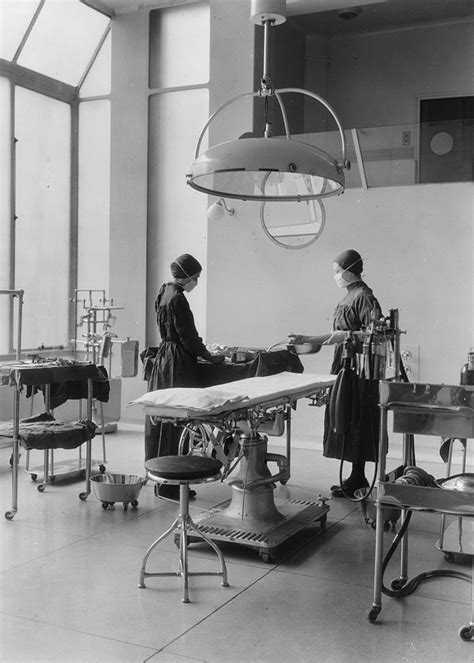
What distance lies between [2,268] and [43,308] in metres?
0.79

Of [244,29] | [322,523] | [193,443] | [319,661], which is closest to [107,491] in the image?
A: [193,443]

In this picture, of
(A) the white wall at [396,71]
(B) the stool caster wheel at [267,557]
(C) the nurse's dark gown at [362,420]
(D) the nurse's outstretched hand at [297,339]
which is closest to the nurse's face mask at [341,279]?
(C) the nurse's dark gown at [362,420]

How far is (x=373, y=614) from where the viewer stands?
9.18 ft

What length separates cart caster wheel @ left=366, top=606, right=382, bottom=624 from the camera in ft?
9.18

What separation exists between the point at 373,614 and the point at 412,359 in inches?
138

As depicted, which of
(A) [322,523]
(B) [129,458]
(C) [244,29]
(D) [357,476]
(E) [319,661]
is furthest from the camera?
(C) [244,29]

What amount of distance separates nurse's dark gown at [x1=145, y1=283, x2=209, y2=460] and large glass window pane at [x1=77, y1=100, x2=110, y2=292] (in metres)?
3.17

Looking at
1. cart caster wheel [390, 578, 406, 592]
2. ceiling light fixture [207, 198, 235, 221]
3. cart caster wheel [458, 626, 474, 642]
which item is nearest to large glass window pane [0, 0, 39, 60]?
ceiling light fixture [207, 198, 235, 221]

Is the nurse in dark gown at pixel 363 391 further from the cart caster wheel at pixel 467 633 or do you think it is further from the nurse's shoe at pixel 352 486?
the cart caster wheel at pixel 467 633

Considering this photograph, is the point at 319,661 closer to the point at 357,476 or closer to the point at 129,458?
the point at 357,476

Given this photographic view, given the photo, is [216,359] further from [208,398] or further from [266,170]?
[266,170]

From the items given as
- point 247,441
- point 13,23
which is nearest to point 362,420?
point 247,441

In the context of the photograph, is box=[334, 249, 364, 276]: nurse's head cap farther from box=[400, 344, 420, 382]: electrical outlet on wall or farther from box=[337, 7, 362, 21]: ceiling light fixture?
box=[337, 7, 362, 21]: ceiling light fixture

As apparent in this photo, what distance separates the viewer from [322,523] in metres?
4.07
